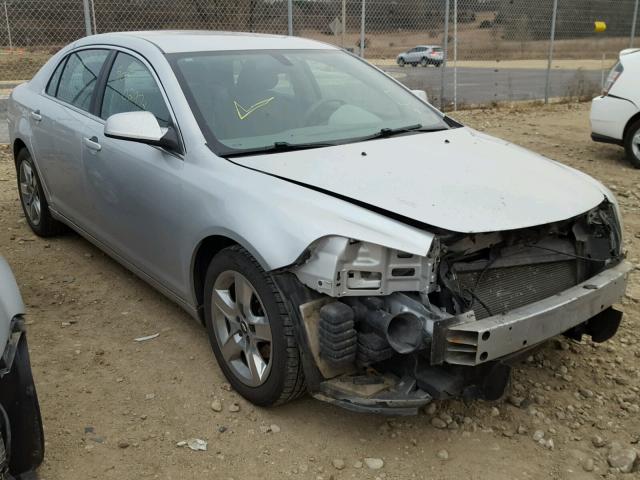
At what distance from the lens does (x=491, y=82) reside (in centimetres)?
1788

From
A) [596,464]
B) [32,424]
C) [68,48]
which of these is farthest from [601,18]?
[32,424]

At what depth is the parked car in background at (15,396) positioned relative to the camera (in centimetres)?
221

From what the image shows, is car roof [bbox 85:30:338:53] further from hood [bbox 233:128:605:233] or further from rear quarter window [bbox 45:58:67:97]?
hood [bbox 233:128:605:233]

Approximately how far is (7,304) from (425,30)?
12.3 meters

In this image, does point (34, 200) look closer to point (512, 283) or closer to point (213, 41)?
point (213, 41)

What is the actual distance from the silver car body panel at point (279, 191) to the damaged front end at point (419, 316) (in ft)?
0.36

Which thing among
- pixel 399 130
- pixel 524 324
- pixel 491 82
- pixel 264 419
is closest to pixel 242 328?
pixel 264 419

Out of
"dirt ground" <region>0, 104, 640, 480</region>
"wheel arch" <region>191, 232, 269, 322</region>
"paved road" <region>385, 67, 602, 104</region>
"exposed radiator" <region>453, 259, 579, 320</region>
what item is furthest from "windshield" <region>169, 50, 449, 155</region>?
"paved road" <region>385, 67, 602, 104</region>

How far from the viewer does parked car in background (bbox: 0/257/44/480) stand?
221 cm

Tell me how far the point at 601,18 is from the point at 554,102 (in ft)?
12.3

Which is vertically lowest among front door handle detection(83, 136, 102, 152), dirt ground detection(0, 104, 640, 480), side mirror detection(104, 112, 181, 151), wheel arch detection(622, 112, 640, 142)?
dirt ground detection(0, 104, 640, 480)

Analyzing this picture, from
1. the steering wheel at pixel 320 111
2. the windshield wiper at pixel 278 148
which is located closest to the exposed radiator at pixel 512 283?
the windshield wiper at pixel 278 148

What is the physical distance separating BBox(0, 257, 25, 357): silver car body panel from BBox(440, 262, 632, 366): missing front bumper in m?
1.50

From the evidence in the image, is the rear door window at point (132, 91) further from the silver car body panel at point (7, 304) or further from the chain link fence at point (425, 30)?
the chain link fence at point (425, 30)
